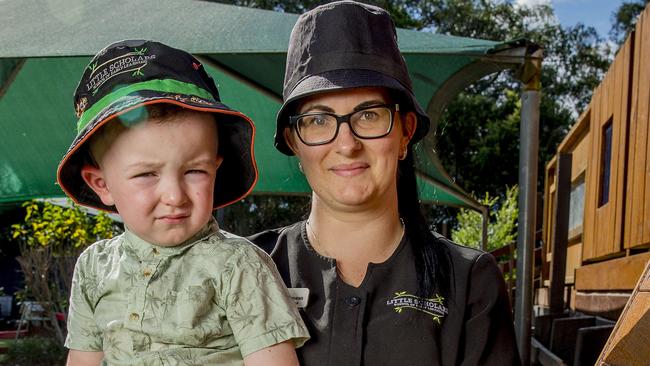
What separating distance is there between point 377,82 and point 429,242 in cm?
46

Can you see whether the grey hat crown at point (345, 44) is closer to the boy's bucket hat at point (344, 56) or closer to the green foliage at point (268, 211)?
the boy's bucket hat at point (344, 56)

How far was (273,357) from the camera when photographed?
5.57 feet

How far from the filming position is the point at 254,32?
12.6 ft

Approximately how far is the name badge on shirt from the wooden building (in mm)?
2087

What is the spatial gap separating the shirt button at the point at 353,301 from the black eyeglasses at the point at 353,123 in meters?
0.40

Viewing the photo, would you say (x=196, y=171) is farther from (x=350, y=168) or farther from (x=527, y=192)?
(x=527, y=192)

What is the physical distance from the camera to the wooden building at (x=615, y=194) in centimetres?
396

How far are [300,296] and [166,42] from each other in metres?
2.11

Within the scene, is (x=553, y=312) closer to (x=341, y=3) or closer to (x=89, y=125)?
(x=341, y=3)

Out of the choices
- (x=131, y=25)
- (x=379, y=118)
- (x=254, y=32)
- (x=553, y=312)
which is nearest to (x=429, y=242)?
(x=379, y=118)

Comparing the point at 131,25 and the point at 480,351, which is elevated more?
the point at 131,25

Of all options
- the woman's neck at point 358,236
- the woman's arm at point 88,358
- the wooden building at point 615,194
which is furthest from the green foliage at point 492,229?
the woman's arm at point 88,358

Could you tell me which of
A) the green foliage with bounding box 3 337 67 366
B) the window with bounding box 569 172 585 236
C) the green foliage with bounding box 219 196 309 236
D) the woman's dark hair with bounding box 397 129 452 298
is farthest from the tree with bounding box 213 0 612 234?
the woman's dark hair with bounding box 397 129 452 298

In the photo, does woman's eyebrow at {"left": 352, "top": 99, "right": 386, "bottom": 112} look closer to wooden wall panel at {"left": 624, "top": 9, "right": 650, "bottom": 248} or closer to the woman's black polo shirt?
the woman's black polo shirt
